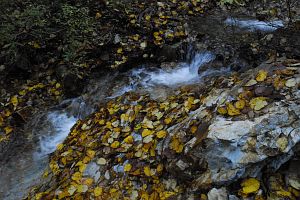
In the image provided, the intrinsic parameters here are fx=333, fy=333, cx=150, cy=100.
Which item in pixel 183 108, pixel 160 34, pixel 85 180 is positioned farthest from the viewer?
pixel 160 34

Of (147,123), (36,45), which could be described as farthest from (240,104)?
(36,45)

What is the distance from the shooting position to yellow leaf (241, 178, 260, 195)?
2.66 metres

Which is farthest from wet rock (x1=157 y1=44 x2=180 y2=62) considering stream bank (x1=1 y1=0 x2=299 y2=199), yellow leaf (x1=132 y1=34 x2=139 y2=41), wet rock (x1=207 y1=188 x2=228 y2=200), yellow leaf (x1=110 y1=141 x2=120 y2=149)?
wet rock (x1=207 y1=188 x2=228 y2=200)

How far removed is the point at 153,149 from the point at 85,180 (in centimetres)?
84

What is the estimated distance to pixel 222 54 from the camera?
5.50m

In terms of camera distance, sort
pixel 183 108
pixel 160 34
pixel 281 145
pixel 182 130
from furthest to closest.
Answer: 1. pixel 160 34
2. pixel 183 108
3. pixel 182 130
4. pixel 281 145

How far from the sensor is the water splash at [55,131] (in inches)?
189

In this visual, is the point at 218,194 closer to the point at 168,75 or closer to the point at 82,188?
the point at 82,188

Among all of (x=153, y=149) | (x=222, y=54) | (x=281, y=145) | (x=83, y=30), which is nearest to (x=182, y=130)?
(x=153, y=149)

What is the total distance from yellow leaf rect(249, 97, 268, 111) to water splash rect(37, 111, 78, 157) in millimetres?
2904

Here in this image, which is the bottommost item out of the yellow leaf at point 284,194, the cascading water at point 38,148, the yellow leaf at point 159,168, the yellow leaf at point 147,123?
the cascading water at point 38,148

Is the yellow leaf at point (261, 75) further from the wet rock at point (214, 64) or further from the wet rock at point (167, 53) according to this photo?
the wet rock at point (167, 53)

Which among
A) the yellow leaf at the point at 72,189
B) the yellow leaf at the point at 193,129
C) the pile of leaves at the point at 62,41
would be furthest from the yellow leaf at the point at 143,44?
the yellow leaf at the point at 72,189

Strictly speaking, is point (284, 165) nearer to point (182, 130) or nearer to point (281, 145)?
point (281, 145)
